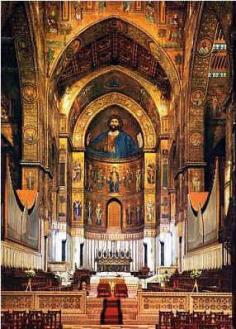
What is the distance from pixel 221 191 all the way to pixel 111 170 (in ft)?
87.5

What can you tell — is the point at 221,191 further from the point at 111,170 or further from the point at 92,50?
the point at 111,170

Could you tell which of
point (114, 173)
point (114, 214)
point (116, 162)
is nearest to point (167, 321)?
point (114, 214)

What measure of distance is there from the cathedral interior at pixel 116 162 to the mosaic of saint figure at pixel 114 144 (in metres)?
0.11

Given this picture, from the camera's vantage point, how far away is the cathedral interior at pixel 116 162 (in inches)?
744

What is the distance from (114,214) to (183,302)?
2921 centimetres

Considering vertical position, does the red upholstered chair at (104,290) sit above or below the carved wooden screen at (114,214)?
below

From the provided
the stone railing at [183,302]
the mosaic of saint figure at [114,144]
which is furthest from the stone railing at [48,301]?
the mosaic of saint figure at [114,144]

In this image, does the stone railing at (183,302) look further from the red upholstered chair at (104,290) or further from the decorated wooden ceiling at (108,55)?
the decorated wooden ceiling at (108,55)

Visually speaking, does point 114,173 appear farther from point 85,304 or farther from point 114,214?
point 85,304

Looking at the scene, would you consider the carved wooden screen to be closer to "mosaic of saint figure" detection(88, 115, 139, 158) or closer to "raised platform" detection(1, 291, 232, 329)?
"mosaic of saint figure" detection(88, 115, 139, 158)

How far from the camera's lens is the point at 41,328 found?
34.0 feet

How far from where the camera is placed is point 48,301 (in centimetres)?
1828

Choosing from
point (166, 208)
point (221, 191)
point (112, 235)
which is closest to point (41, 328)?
point (221, 191)

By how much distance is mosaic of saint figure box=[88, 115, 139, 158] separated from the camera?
4697cm
